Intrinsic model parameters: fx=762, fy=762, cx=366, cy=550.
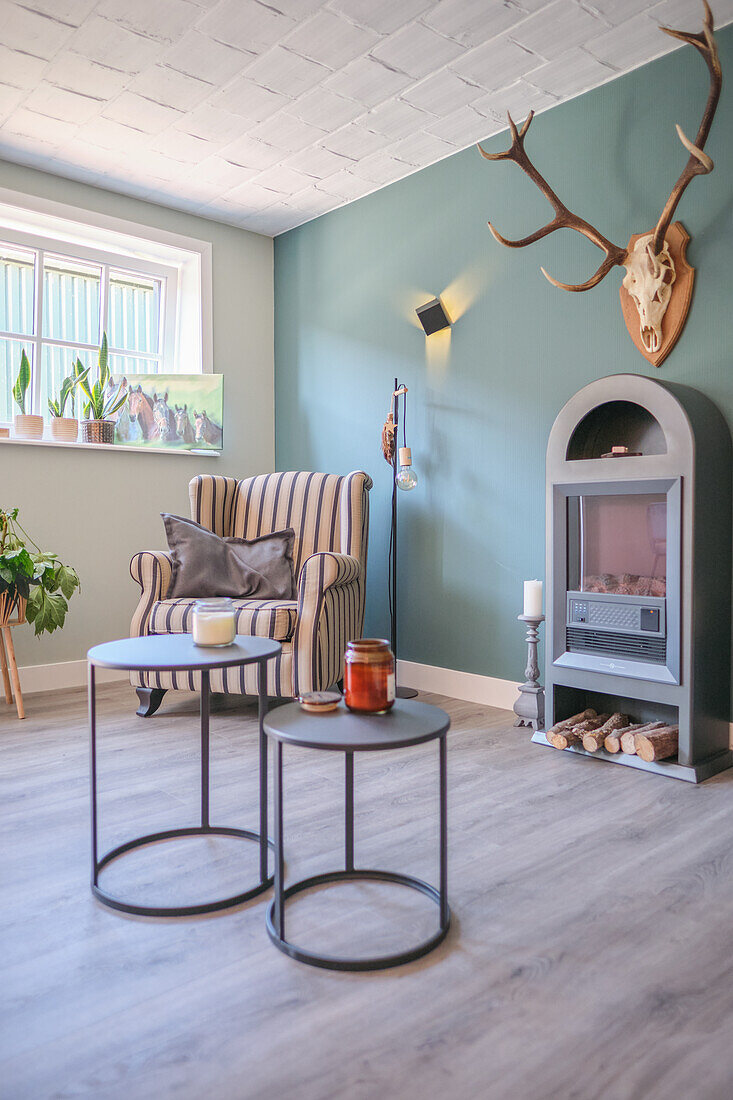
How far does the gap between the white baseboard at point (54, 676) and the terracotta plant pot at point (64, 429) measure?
108 cm

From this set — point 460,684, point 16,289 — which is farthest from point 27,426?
point 460,684

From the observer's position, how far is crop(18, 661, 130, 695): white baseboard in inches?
138

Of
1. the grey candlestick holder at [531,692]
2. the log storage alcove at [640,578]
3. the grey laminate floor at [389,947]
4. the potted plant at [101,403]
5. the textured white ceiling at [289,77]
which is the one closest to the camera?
the grey laminate floor at [389,947]

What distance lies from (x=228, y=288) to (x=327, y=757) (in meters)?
2.84

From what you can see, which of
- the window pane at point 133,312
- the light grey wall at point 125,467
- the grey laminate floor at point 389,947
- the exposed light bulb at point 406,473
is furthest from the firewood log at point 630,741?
the window pane at point 133,312

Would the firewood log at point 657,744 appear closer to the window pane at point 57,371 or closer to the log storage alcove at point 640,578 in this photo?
the log storage alcove at point 640,578

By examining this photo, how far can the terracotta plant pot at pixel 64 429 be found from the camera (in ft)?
12.0

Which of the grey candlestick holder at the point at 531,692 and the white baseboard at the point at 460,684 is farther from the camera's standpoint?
the white baseboard at the point at 460,684

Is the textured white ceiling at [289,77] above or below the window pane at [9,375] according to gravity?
above

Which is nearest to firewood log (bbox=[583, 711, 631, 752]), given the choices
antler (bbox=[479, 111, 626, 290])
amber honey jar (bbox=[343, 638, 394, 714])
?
amber honey jar (bbox=[343, 638, 394, 714])

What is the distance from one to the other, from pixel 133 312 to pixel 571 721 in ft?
10.1

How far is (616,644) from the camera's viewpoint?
251 cm

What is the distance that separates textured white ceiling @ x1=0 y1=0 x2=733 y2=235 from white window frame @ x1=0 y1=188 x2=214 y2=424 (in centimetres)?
21

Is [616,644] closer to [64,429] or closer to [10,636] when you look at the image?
[10,636]
